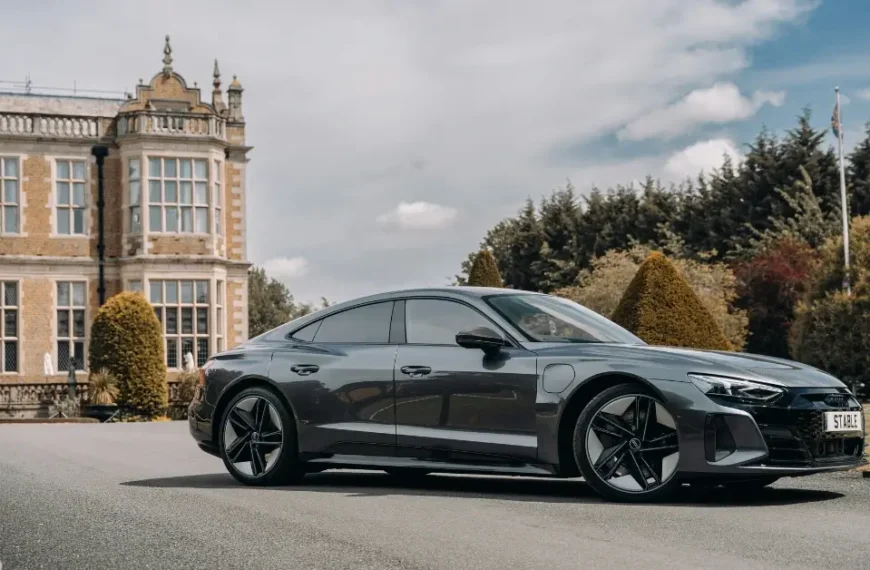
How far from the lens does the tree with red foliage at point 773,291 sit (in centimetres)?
4625

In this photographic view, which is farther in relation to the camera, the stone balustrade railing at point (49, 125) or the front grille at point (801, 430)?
the stone balustrade railing at point (49, 125)

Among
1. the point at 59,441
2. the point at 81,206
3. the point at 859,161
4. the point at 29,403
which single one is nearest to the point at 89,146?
the point at 81,206

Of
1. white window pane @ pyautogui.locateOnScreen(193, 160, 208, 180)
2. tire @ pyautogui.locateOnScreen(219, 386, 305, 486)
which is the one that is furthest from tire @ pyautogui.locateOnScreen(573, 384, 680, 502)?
white window pane @ pyautogui.locateOnScreen(193, 160, 208, 180)

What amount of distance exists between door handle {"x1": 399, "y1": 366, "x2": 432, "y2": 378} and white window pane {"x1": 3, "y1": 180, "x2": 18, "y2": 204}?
33.6 meters

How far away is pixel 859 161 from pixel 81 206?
29.3 meters

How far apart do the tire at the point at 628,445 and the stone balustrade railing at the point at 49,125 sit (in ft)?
115

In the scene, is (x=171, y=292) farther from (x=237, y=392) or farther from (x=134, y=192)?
(x=237, y=392)

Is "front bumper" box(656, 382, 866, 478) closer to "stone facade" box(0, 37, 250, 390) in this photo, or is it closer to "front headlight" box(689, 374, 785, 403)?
"front headlight" box(689, 374, 785, 403)

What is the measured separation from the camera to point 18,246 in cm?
4062

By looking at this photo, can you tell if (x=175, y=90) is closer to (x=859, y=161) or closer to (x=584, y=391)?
(x=859, y=161)

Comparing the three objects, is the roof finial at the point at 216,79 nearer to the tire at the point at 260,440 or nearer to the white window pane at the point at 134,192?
the white window pane at the point at 134,192

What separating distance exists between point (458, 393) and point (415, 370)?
1.39ft

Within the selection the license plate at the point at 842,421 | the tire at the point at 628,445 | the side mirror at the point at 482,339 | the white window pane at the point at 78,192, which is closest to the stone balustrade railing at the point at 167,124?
the white window pane at the point at 78,192

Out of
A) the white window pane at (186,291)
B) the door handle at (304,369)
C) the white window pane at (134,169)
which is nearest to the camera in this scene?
the door handle at (304,369)
